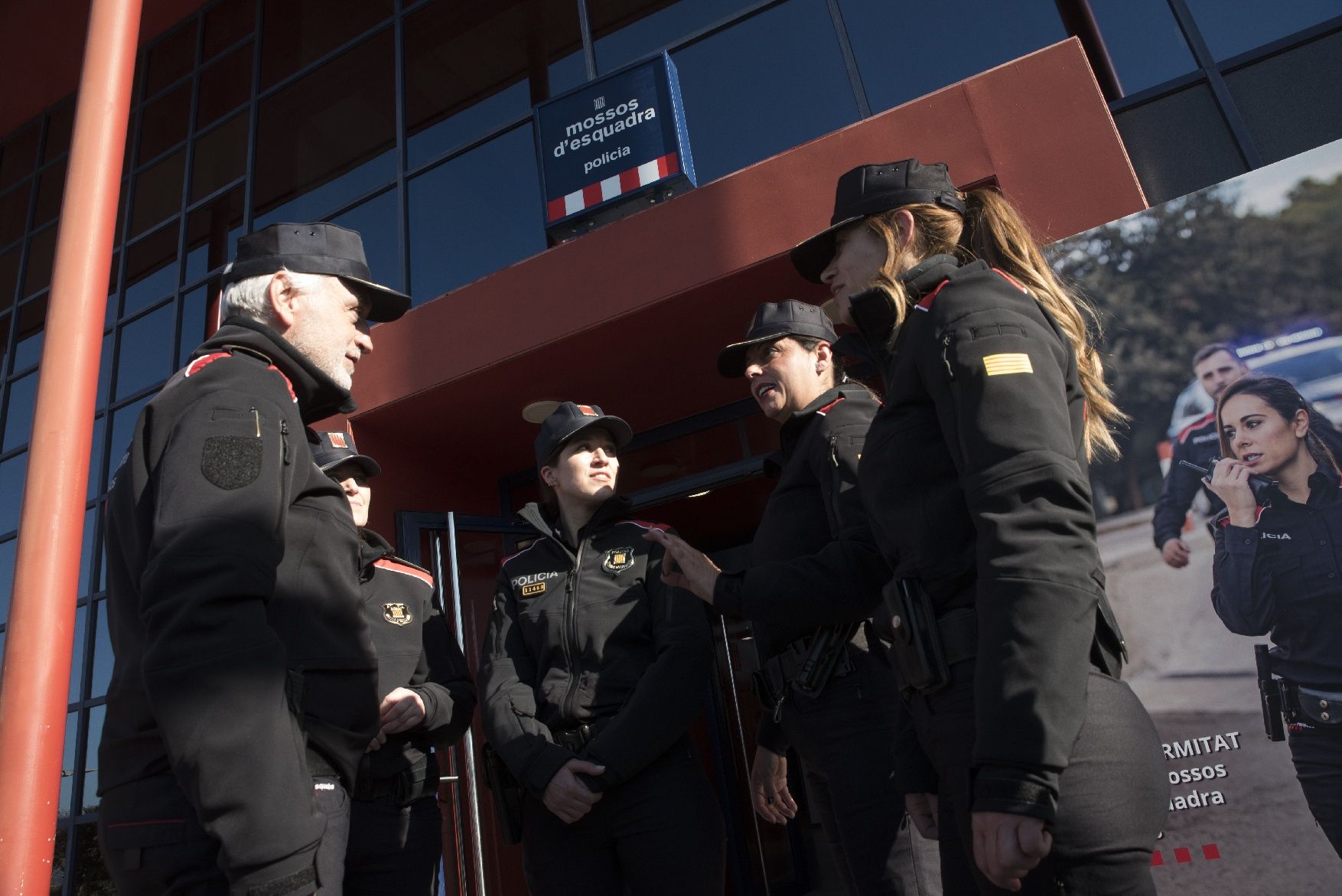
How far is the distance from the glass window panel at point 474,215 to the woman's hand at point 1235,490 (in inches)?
148

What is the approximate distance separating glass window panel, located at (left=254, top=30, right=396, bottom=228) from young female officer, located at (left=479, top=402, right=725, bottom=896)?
4.85m

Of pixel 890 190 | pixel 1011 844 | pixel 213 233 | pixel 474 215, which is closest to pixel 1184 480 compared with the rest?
pixel 890 190

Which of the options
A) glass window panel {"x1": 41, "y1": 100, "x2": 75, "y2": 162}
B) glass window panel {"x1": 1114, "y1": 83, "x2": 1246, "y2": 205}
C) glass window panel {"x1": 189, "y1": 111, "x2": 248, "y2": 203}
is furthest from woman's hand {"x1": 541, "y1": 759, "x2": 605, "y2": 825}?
glass window panel {"x1": 41, "y1": 100, "x2": 75, "y2": 162}

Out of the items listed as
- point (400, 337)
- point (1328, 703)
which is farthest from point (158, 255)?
point (1328, 703)

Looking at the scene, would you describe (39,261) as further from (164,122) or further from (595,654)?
(595,654)

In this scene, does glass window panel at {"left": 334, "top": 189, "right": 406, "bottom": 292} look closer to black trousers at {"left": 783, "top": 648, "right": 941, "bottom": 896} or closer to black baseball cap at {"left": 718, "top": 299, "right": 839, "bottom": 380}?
black baseball cap at {"left": 718, "top": 299, "right": 839, "bottom": 380}

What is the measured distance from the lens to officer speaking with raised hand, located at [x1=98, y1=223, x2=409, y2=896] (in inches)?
48.1

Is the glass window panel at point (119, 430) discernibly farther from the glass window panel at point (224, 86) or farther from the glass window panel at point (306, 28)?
the glass window panel at point (306, 28)

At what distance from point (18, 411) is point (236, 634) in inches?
367

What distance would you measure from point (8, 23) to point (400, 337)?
21.7 ft

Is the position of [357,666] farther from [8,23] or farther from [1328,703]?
[8,23]

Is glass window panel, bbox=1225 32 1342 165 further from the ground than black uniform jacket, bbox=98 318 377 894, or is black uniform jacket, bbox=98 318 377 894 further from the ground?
glass window panel, bbox=1225 32 1342 165

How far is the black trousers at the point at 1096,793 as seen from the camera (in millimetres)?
1131

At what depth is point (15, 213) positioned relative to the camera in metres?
9.46
